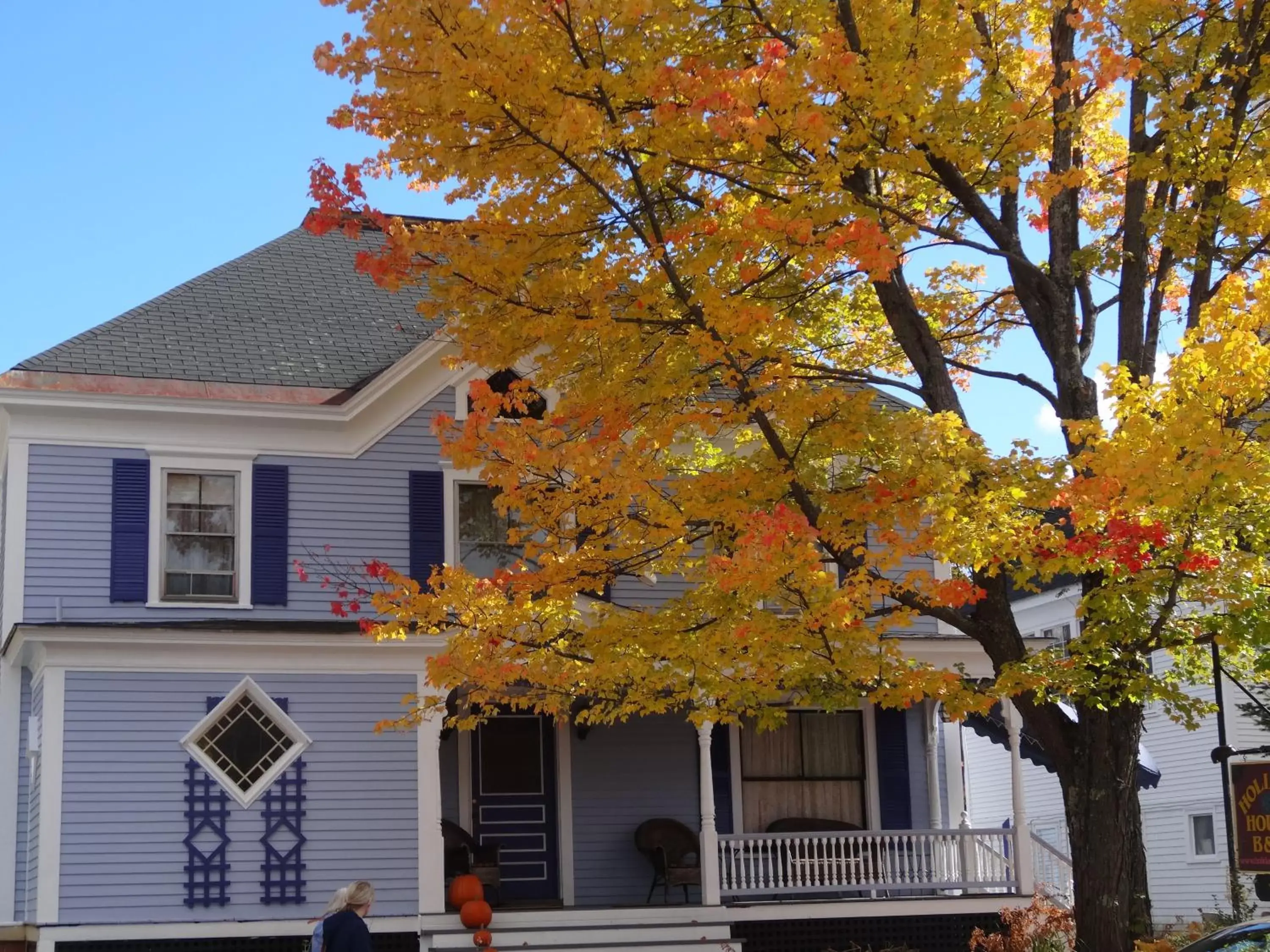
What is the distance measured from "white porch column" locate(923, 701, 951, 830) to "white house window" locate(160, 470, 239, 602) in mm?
9096

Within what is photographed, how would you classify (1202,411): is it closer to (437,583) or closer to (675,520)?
(675,520)

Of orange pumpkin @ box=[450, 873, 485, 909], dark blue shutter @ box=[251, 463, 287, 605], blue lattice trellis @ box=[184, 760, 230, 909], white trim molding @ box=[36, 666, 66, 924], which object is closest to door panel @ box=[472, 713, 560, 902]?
orange pumpkin @ box=[450, 873, 485, 909]

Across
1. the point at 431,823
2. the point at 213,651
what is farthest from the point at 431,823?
the point at 213,651

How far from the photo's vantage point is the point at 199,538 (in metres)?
17.6

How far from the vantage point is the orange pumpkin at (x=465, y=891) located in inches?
648

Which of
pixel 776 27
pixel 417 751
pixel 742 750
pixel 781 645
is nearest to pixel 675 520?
pixel 781 645

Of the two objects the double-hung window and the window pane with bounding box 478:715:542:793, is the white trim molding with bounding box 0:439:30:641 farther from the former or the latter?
the double-hung window

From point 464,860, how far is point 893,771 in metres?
6.01

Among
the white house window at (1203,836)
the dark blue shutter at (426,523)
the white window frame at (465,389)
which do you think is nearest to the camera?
the dark blue shutter at (426,523)

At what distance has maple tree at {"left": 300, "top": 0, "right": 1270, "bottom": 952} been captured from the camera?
391 inches

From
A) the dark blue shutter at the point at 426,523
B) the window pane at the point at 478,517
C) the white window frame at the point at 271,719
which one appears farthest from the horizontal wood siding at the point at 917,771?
the white window frame at the point at 271,719

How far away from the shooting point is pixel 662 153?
34.0 feet

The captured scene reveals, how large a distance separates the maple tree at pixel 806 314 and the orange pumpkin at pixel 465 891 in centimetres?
471

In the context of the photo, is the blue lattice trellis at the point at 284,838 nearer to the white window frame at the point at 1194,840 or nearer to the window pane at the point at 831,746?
the window pane at the point at 831,746
